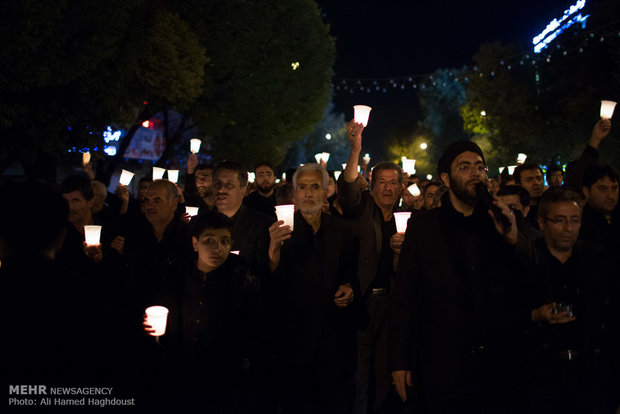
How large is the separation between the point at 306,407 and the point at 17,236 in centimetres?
266

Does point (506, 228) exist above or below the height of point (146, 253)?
above

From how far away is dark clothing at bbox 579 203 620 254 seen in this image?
5520mm

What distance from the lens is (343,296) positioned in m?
4.42

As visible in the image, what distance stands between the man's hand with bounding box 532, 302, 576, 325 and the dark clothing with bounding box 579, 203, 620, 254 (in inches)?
75.3

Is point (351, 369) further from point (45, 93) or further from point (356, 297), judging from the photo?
point (45, 93)

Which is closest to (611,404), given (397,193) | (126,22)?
(397,193)

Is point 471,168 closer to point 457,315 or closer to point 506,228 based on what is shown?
point 506,228

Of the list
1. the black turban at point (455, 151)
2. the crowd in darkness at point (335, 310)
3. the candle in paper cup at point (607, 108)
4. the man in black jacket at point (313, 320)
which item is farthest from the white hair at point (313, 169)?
the candle in paper cup at point (607, 108)

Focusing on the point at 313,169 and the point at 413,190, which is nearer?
the point at 313,169

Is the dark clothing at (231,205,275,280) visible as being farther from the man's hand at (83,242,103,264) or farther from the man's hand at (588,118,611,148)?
the man's hand at (588,118,611,148)

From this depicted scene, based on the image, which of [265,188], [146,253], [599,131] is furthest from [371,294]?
[599,131]

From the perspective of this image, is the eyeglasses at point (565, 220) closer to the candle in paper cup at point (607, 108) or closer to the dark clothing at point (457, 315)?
the dark clothing at point (457, 315)

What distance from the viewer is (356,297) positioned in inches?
182

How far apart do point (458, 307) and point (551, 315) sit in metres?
0.63
